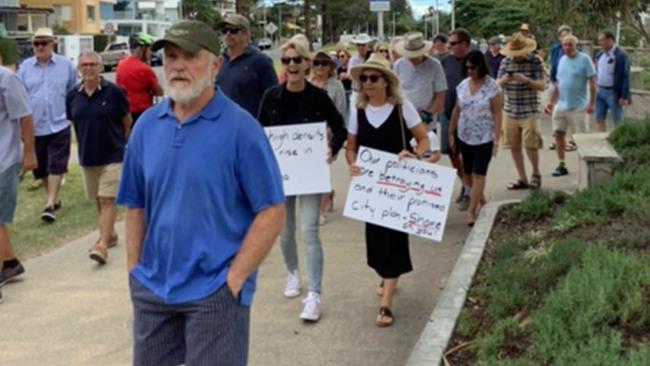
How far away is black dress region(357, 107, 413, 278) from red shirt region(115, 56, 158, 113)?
178 inches

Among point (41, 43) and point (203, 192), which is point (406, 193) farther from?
point (41, 43)

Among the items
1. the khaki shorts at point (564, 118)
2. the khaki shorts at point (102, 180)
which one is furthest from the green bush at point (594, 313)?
the khaki shorts at point (564, 118)

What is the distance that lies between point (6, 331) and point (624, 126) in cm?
665

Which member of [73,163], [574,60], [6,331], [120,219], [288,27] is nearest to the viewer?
[6,331]

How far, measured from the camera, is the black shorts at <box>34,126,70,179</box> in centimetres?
900

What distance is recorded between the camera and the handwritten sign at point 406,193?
5.44 metres

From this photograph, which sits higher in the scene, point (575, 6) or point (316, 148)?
point (575, 6)

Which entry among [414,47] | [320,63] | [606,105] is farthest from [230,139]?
[606,105]

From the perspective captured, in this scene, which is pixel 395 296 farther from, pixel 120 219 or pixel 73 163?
pixel 73 163

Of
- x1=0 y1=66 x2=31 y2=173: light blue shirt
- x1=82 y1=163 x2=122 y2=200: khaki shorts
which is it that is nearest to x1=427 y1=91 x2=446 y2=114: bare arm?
x1=82 y1=163 x2=122 y2=200: khaki shorts

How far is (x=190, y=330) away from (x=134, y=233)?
476 millimetres

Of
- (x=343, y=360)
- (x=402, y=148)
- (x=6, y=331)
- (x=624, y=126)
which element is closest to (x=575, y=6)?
(x=624, y=126)

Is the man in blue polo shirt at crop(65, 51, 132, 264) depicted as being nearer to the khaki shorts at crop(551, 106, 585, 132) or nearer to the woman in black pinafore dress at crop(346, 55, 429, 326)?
the woman in black pinafore dress at crop(346, 55, 429, 326)

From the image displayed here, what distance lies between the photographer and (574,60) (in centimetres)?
1036
